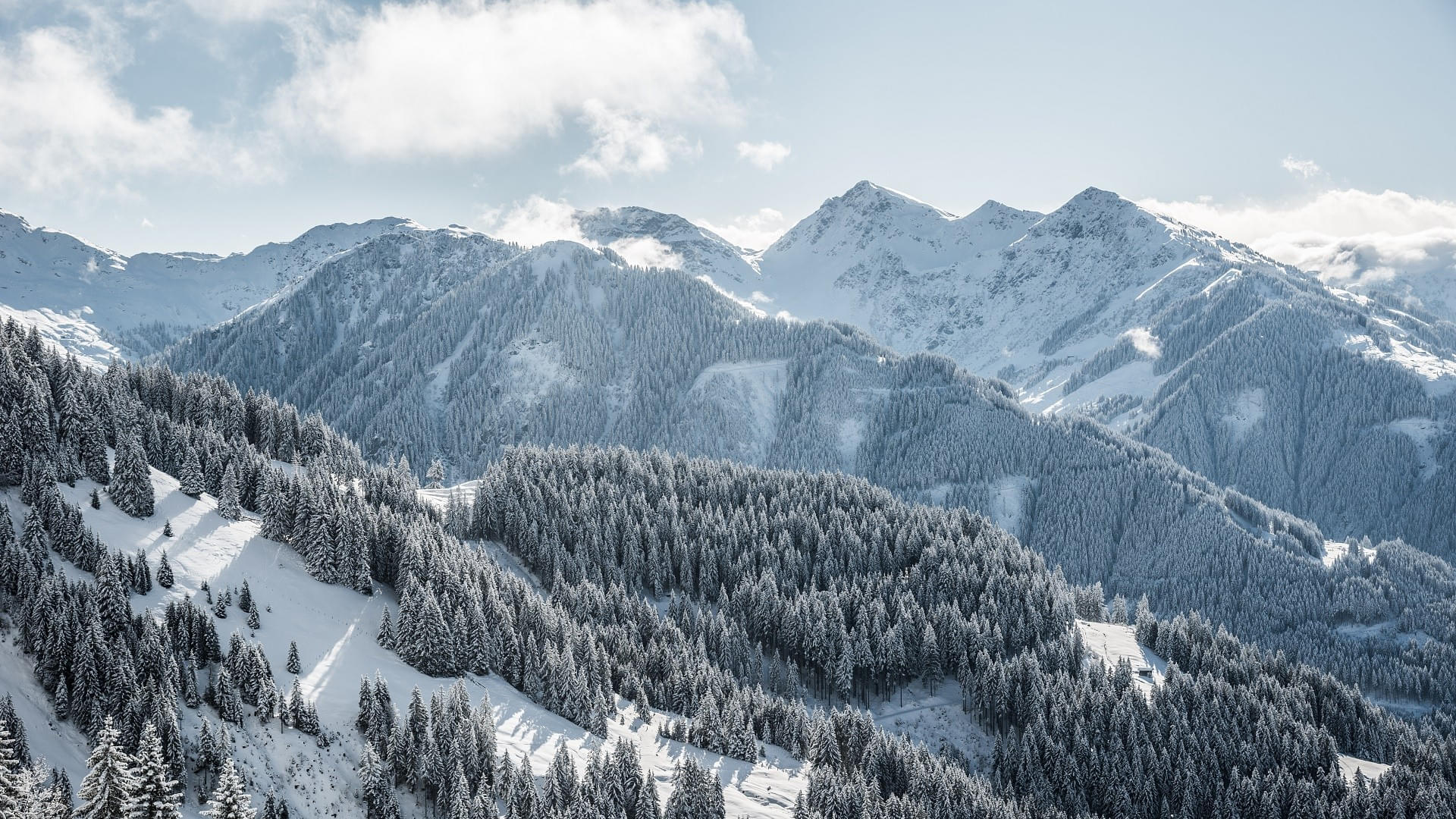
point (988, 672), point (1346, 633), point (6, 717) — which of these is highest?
point (6, 717)

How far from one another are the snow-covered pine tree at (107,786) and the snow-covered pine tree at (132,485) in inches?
2272

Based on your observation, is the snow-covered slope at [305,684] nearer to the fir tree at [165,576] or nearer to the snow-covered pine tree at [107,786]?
the fir tree at [165,576]

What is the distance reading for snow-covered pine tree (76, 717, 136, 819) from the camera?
127 ft

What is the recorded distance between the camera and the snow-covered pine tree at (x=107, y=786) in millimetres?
38594

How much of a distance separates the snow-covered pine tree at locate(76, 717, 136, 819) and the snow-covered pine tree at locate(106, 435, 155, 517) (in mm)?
57712

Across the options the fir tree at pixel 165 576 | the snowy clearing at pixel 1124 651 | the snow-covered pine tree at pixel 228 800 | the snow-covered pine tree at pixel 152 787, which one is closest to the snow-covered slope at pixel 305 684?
the fir tree at pixel 165 576

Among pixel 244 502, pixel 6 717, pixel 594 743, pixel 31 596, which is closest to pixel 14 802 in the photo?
pixel 6 717

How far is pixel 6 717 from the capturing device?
48.8 metres

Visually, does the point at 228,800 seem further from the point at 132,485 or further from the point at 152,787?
the point at 132,485

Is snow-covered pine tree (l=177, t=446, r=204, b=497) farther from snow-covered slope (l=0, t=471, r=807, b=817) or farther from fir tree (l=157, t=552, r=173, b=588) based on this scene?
fir tree (l=157, t=552, r=173, b=588)

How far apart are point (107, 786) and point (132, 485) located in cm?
5919

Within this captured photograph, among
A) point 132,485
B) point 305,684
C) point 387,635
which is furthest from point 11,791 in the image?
point 132,485

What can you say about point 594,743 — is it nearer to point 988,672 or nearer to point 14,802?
point 14,802

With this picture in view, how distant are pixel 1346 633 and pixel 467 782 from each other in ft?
659
